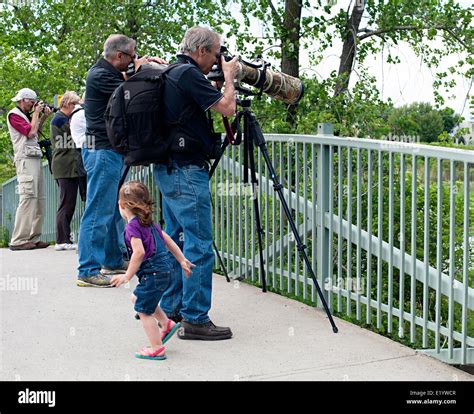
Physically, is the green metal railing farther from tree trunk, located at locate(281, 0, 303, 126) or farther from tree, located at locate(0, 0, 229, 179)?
tree, located at locate(0, 0, 229, 179)

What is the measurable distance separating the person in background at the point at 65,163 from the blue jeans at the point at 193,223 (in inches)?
153

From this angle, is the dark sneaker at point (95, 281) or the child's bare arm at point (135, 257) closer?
the child's bare arm at point (135, 257)

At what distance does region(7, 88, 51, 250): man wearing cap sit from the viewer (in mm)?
9961

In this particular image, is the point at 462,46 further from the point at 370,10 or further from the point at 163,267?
the point at 163,267

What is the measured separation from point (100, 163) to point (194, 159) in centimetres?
197

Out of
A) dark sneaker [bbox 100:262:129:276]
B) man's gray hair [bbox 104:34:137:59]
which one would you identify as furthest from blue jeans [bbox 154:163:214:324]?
dark sneaker [bbox 100:262:129:276]

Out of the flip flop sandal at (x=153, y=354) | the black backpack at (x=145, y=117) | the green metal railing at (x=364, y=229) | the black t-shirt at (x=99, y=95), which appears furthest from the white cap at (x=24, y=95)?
the flip flop sandal at (x=153, y=354)

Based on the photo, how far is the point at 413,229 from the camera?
5.36m

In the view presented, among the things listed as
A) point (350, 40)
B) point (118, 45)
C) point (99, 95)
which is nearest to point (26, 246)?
point (99, 95)

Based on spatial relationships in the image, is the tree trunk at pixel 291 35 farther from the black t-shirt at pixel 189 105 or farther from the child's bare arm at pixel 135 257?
the child's bare arm at pixel 135 257

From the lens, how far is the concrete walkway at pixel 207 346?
4.93m

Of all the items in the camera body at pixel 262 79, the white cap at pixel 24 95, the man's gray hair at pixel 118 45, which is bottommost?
the camera body at pixel 262 79

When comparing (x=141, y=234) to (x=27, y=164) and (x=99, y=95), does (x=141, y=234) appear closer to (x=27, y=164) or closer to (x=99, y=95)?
(x=99, y=95)
